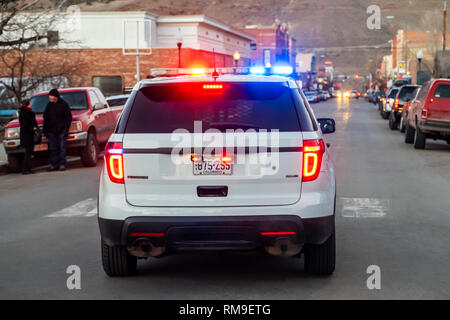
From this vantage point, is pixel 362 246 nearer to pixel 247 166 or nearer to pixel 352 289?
pixel 352 289

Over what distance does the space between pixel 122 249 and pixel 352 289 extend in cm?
205

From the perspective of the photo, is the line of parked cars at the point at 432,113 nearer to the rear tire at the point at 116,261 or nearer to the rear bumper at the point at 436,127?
the rear bumper at the point at 436,127

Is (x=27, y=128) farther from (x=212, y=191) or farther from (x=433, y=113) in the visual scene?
(x=212, y=191)

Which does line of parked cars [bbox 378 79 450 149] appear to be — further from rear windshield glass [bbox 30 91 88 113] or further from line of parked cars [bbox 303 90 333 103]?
line of parked cars [bbox 303 90 333 103]

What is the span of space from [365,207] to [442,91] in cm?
1218

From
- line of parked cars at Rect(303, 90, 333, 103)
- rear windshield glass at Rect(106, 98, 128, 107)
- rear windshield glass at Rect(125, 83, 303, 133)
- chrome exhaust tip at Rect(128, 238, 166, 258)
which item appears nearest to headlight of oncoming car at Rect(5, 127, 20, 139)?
rear windshield glass at Rect(106, 98, 128, 107)

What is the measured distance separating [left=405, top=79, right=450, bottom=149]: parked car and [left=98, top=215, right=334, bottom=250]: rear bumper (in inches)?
663

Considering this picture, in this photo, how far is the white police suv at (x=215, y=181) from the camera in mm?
6539

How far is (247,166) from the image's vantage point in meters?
6.57

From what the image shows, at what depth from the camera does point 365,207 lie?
1191cm

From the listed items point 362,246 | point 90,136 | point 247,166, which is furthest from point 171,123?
point 90,136

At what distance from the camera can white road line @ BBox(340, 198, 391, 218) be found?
36.6 feet

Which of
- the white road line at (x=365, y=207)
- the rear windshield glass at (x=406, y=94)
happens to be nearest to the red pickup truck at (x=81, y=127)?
the white road line at (x=365, y=207)

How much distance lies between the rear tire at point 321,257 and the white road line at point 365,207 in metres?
3.81
